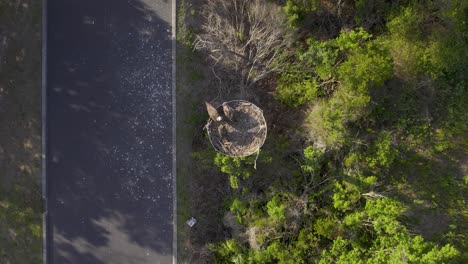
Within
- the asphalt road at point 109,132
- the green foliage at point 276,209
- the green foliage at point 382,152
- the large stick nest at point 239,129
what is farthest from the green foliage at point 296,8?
the green foliage at point 276,209

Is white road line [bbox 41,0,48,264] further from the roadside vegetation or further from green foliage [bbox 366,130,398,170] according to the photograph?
green foliage [bbox 366,130,398,170]

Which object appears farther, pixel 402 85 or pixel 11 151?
pixel 11 151

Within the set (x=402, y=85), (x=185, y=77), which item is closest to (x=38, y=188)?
(x=185, y=77)

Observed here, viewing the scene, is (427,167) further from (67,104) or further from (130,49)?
(67,104)

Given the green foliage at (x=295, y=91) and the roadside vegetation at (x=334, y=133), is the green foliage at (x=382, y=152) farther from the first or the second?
the green foliage at (x=295, y=91)

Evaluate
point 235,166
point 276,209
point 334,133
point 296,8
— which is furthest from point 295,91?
point 276,209

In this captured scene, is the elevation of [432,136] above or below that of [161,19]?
below
